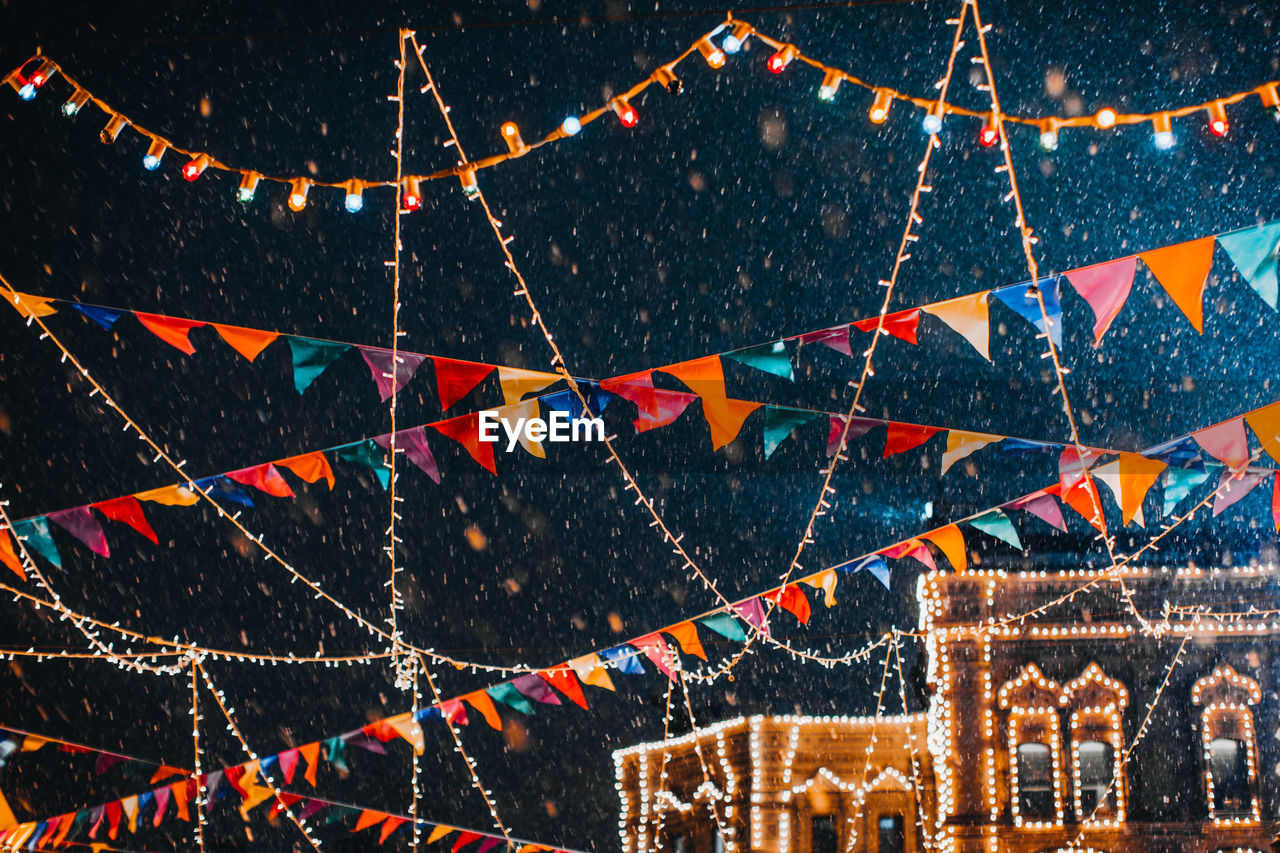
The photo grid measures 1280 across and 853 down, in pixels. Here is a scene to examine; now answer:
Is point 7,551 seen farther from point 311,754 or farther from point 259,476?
point 311,754

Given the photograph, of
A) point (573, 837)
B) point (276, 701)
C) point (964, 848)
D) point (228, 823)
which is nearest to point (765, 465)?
point (964, 848)

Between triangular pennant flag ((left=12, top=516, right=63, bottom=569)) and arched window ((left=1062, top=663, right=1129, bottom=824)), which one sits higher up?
triangular pennant flag ((left=12, top=516, right=63, bottom=569))

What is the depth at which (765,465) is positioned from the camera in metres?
13.7

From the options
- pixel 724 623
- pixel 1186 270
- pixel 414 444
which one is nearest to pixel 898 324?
pixel 1186 270

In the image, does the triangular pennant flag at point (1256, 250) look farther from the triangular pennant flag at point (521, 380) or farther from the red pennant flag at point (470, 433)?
the red pennant flag at point (470, 433)

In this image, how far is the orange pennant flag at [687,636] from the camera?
9422 millimetres

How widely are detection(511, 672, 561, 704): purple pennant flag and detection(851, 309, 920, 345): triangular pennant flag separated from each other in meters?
5.44

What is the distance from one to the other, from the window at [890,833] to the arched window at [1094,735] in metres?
2.72

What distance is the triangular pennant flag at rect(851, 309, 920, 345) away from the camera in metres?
6.43

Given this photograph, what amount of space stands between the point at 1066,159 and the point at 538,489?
8083 millimetres

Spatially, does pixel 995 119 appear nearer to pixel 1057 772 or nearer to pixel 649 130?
pixel 649 130

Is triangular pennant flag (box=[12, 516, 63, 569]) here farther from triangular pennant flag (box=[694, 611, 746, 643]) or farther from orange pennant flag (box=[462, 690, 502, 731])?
triangular pennant flag (box=[694, 611, 746, 643])

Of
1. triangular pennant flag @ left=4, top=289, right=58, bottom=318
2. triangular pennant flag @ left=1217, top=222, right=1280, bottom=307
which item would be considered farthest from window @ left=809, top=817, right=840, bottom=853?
triangular pennant flag @ left=4, top=289, right=58, bottom=318

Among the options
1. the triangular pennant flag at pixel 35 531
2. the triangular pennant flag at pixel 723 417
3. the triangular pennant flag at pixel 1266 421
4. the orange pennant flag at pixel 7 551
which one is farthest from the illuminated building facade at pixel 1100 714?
the orange pennant flag at pixel 7 551
